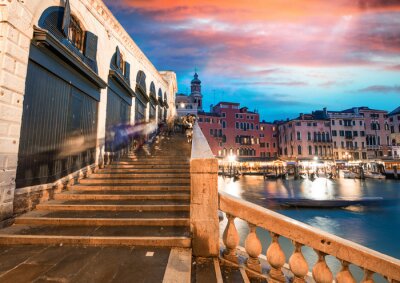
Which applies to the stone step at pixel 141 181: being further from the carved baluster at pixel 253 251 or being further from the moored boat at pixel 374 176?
the moored boat at pixel 374 176

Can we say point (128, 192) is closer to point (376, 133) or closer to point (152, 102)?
point (152, 102)

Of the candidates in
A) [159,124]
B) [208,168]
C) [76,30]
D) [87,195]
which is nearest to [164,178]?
[87,195]

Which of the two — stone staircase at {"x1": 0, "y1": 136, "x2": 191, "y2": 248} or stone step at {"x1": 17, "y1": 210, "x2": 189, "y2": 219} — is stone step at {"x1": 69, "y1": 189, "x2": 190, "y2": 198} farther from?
stone step at {"x1": 17, "y1": 210, "x2": 189, "y2": 219}

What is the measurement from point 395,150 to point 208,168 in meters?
71.9

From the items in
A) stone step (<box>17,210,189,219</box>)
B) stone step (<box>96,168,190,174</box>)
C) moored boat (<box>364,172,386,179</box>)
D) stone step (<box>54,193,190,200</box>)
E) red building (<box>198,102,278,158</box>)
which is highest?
→ red building (<box>198,102,278,158</box>)

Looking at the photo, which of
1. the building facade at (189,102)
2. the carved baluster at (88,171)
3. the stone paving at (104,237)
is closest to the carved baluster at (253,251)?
the stone paving at (104,237)

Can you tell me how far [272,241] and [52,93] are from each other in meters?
6.34

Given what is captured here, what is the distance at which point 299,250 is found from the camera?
2771 millimetres

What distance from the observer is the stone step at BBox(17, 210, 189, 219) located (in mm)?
4223

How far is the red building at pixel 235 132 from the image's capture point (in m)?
51.0

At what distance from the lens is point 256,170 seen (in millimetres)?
57500

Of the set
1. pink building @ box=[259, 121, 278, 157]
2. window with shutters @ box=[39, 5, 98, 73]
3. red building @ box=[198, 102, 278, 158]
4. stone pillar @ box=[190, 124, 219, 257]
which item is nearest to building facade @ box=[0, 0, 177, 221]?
window with shutters @ box=[39, 5, 98, 73]

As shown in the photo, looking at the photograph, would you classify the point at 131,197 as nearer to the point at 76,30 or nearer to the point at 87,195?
the point at 87,195

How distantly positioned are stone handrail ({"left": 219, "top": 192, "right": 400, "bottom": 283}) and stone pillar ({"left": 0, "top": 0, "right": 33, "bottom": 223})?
4.32 m
